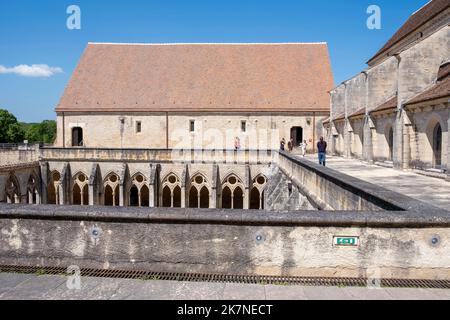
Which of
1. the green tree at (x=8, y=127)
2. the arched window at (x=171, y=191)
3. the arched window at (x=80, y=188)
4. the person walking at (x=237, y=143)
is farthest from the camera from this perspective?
the green tree at (x=8, y=127)

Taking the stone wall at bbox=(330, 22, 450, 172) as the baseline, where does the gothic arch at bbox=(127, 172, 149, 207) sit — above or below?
below

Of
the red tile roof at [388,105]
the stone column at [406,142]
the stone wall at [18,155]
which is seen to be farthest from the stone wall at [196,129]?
the stone column at [406,142]

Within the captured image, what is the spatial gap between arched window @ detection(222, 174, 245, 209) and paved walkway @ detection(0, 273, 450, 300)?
916 inches

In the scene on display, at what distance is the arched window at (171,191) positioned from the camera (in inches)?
1117

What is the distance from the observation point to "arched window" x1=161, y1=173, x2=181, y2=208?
28.4 meters

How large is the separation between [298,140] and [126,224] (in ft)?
110

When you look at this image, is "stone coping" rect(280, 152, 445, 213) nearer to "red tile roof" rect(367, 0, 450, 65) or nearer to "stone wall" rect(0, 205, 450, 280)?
"stone wall" rect(0, 205, 450, 280)

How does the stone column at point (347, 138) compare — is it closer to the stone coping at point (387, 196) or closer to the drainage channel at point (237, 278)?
the stone coping at point (387, 196)

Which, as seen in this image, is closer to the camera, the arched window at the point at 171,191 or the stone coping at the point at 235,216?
the stone coping at the point at 235,216

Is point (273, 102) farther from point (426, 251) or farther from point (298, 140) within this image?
point (426, 251)

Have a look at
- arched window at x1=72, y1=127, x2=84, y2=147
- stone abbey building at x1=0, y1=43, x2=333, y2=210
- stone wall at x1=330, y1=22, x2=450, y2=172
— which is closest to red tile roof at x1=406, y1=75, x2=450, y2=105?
stone wall at x1=330, y1=22, x2=450, y2=172

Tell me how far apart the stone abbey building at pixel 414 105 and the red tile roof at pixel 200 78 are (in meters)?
12.7

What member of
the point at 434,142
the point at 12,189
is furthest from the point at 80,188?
the point at 434,142

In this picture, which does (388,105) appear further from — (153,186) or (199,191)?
(153,186)
